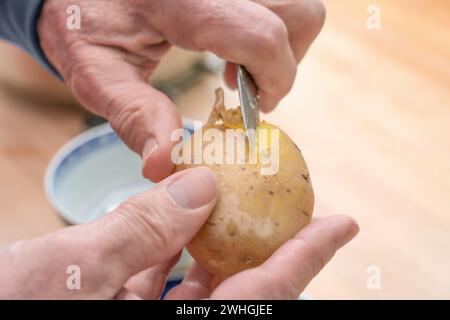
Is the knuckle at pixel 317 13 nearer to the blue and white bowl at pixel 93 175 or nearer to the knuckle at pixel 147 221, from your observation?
the blue and white bowl at pixel 93 175

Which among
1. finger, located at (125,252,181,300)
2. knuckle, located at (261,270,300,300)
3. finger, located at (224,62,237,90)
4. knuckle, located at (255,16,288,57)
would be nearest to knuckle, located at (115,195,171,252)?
knuckle, located at (261,270,300,300)

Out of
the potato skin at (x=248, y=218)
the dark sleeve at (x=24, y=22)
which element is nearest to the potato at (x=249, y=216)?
the potato skin at (x=248, y=218)

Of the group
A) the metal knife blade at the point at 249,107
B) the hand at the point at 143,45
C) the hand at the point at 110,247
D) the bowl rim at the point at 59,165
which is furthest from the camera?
the bowl rim at the point at 59,165

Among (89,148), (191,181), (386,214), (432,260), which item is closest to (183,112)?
(89,148)

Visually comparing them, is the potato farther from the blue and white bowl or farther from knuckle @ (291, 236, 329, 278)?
the blue and white bowl

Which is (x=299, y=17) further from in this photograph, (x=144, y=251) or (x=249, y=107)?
(x=144, y=251)

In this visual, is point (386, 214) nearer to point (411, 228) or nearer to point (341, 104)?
point (411, 228)
